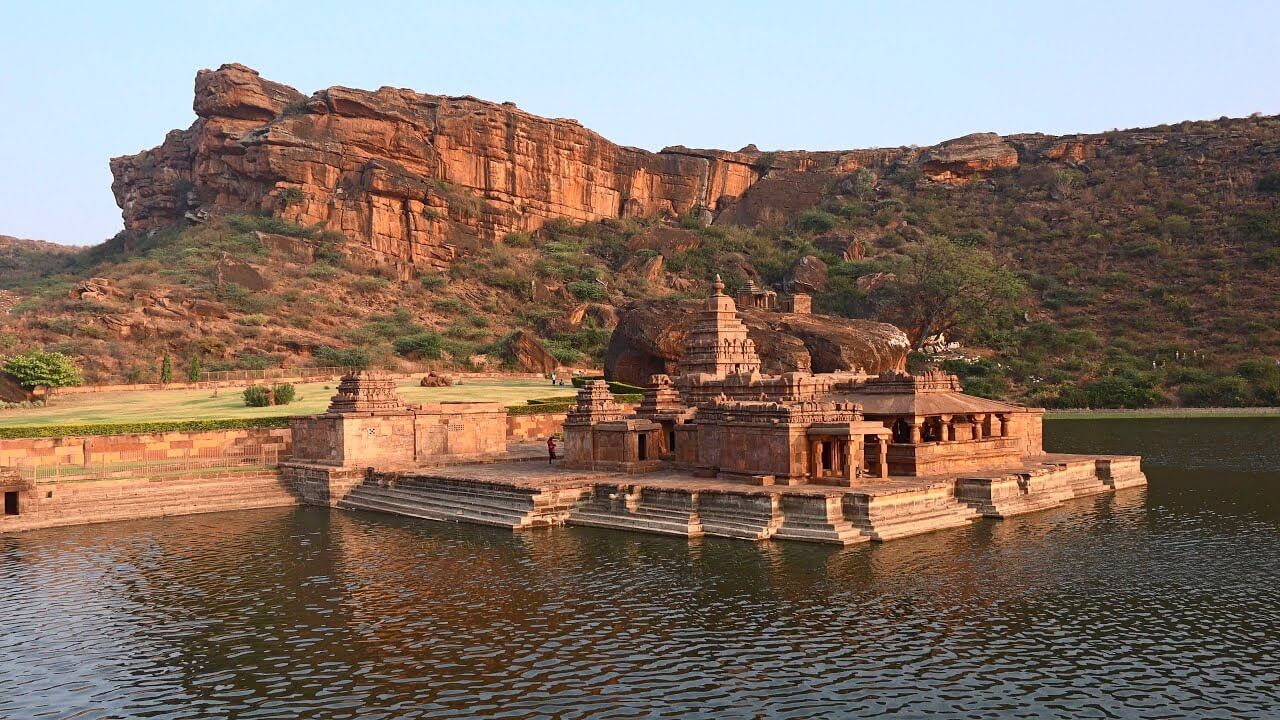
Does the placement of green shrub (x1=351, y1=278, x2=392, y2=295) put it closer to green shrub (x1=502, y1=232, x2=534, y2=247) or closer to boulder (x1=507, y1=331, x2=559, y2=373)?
green shrub (x1=502, y1=232, x2=534, y2=247)

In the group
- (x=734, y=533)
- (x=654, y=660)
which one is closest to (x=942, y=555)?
(x=734, y=533)

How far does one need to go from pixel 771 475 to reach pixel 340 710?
1350 centimetres

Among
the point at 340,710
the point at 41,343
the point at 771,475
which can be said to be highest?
the point at 41,343

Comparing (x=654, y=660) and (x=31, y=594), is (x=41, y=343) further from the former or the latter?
(x=654, y=660)

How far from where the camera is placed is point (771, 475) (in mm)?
23969

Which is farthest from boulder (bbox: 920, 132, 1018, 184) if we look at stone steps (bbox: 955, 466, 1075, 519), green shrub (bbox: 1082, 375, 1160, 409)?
stone steps (bbox: 955, 466, 1075, 519)

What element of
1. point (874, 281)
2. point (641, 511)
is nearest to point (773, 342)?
point (641, 511)

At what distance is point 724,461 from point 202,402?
2403 cm

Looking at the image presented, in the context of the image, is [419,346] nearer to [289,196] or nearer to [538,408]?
[289,196]

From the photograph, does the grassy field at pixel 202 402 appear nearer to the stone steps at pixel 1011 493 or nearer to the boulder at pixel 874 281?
the stone steps at pixel 1011 493

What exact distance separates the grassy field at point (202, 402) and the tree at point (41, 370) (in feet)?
2.35

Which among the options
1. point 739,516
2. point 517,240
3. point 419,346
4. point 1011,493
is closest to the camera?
point 739,516

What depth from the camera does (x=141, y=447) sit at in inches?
1154

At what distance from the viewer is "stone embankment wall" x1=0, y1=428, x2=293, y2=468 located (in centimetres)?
2784
